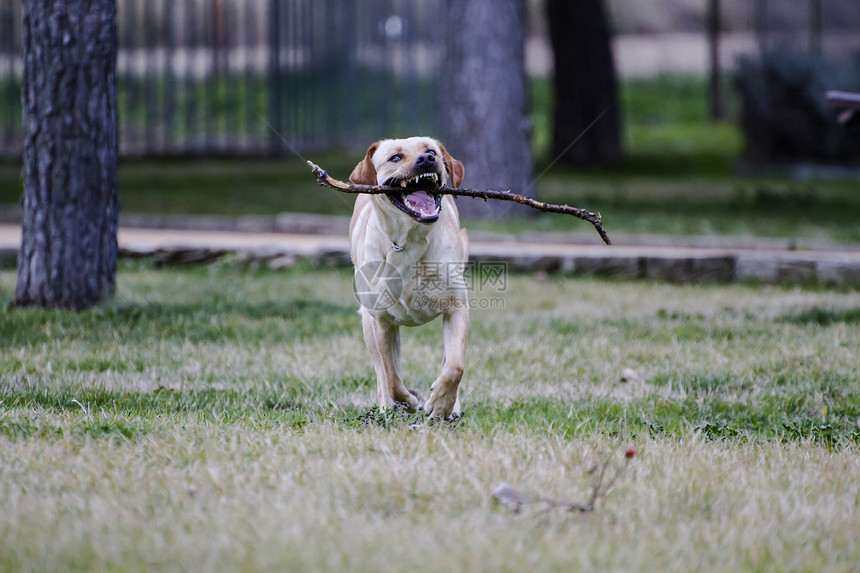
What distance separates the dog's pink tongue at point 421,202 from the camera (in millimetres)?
3961

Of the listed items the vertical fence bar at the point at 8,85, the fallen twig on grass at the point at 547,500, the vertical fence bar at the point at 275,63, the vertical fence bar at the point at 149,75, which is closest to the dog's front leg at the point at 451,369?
the fallen twig on grass at the point at 547,500

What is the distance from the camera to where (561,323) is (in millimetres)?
6297

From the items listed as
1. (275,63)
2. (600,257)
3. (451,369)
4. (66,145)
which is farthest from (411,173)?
(275,63)

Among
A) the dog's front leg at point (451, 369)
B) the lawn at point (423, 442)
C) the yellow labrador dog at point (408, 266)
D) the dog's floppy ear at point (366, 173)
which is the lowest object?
the lawn at point (423, 442)

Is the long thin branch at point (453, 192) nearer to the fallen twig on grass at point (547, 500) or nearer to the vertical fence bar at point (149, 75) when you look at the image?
the fallen twig on grass at point (547, 500)

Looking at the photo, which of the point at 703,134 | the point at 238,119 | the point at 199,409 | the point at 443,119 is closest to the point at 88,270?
the point at 199,409

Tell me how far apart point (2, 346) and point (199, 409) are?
1804 mm

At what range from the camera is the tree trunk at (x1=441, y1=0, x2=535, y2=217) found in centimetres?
1077

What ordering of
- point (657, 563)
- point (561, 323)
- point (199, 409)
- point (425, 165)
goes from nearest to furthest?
point (657, 563) → point (425, 165) → point (199, 409) → point (561, 323)

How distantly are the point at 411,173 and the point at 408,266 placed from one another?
1.29 feet

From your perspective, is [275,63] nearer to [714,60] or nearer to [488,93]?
[488,93]

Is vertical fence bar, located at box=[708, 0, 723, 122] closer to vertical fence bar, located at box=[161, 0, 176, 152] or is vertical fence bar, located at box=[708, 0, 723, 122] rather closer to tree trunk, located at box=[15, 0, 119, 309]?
vertical fence bar, located at box=[161, 0, 176, 152]

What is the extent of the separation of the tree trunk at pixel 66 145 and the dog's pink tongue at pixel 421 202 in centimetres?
305

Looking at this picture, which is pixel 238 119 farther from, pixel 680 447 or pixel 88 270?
pixel 680 447
